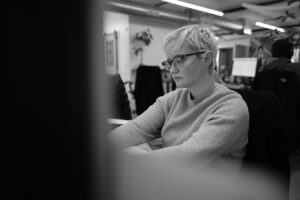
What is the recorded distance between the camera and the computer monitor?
4117mm

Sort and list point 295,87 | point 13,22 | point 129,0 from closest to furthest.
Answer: point 13,22 < point 295,87 < point 129,0

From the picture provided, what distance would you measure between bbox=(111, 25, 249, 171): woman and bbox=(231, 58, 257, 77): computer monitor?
11.2 feet

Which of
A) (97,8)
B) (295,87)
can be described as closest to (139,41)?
A: (295,87)

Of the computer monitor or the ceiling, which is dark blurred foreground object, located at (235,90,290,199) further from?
the ceiling

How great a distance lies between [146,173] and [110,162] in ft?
0.10

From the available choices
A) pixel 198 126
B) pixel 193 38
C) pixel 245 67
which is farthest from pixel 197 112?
pixel 245 67

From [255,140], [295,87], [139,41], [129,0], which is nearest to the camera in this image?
[255,140]

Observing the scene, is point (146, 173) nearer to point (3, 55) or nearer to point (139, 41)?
point (3, 55)

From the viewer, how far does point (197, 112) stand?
3.27ft

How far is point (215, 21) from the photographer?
612 cm

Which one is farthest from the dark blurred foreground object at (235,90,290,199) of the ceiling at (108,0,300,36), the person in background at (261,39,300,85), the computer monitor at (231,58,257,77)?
the ceiling at (108,0,300,36)

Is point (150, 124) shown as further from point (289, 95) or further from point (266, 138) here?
point (289, 95)

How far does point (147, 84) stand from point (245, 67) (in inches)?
79.1

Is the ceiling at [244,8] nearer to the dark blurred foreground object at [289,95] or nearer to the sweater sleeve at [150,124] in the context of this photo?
the dark blurred foreground object at [289,95]
